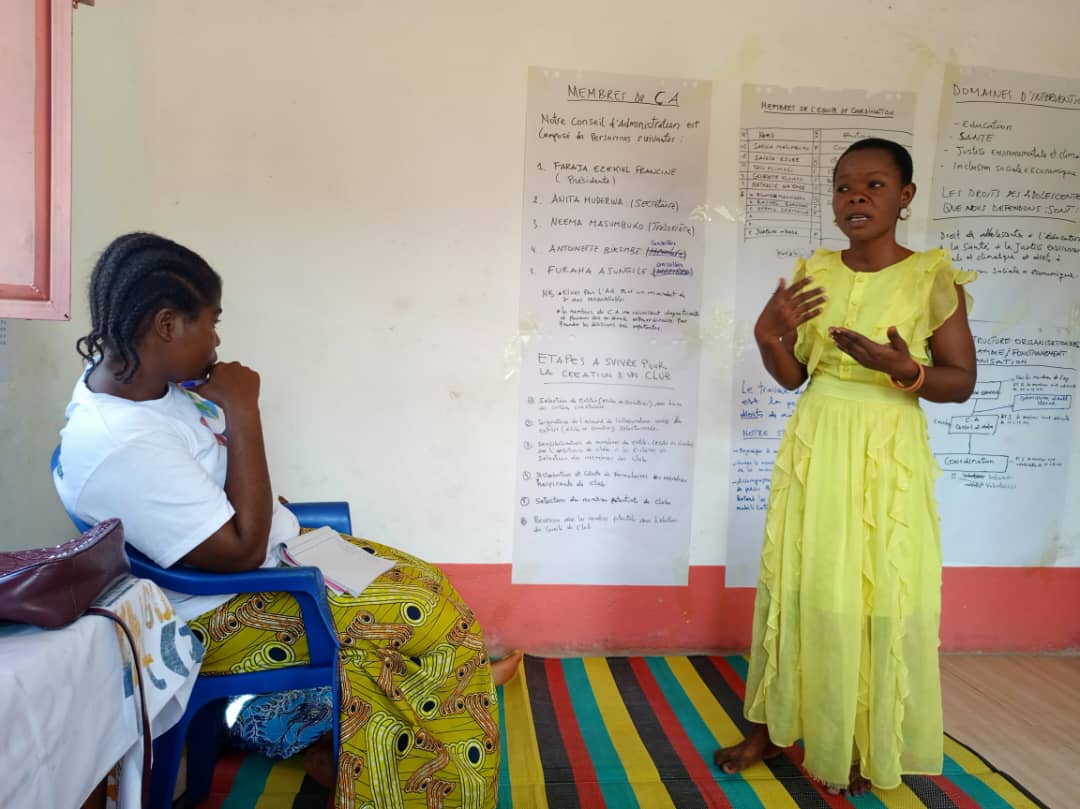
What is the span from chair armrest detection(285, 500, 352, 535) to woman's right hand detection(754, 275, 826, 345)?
1.26 m

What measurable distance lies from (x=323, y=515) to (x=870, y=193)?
1679 millimetres

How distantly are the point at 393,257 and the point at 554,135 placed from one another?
72cm

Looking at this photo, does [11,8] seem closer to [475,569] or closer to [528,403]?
[528,403]

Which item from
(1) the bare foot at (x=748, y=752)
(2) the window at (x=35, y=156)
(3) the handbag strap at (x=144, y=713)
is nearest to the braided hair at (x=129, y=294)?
(2) the window at (x=35, y=156)

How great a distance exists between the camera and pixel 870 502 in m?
1.94

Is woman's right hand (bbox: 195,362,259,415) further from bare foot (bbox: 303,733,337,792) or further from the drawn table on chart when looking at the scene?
the drawn table on chart

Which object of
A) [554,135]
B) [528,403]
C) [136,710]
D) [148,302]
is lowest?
[136,710]

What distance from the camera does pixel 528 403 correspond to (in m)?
2.85

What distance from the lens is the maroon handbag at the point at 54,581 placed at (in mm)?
991

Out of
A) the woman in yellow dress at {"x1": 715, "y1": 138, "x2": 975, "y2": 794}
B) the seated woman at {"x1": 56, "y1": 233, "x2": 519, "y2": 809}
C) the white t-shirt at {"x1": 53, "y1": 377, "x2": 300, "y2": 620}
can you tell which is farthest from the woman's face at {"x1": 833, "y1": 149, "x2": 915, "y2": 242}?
the white t-shirt at {"x1": 53, "y1": 377, "x2": 300, "y2": 620}

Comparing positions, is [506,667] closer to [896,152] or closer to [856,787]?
[856,787]

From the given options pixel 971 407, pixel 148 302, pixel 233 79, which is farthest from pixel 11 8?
pixel 971 407

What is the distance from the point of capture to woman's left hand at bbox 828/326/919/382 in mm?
1817

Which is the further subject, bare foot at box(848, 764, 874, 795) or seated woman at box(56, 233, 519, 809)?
bare foot at box(848, 764, 874, 795)
